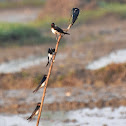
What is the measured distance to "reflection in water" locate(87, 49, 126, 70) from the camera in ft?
38.2

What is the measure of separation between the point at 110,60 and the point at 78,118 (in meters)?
5.27

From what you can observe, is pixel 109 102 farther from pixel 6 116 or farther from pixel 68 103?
pixel 6 116

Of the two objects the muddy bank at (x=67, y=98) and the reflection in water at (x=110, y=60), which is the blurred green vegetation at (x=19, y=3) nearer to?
the reflection in water at (x=110, y=60)

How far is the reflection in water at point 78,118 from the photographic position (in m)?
7.14

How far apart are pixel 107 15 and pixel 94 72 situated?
13.6 meters

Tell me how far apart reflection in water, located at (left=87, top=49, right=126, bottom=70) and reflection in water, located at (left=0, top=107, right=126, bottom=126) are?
3574mm

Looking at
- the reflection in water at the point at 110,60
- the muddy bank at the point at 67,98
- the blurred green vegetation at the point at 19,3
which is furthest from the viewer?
the blurred green vegetation at the point at 19,3

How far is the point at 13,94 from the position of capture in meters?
9.39

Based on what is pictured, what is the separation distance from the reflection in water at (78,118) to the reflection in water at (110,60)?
11.7 ft

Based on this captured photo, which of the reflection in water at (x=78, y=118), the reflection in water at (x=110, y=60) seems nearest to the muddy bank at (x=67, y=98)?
the reflection in water at (x=78, y=118)

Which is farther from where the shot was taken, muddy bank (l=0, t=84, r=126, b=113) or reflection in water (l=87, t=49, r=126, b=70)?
reflection in water (l=87, t=49, r=126, b=70)

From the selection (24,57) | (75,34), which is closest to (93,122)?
(24,57)

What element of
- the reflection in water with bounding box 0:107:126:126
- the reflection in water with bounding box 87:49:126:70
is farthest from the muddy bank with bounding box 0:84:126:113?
the reflection in water with bounding box 87:49:126:70

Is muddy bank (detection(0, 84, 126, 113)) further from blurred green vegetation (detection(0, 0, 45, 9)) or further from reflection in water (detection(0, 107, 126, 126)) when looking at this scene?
blurred green vegetation (detection(0, 0, 45, 9))
